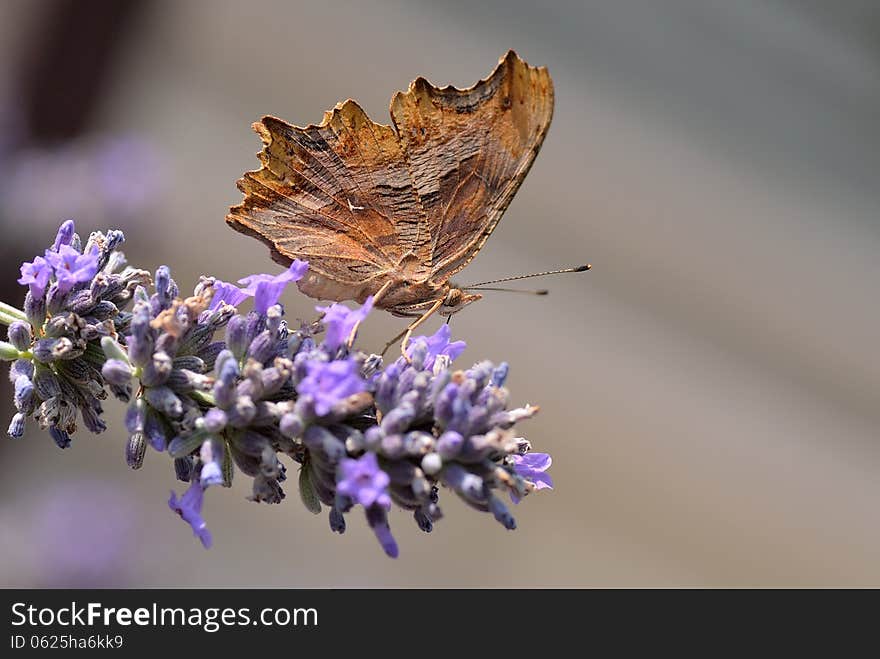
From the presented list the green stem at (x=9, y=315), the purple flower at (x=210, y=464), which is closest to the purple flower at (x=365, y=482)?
the purple flower at (x=210, y=464)

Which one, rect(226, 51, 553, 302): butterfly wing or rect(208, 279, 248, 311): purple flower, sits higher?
rect(226, 51, 553, 302): butterfly wing

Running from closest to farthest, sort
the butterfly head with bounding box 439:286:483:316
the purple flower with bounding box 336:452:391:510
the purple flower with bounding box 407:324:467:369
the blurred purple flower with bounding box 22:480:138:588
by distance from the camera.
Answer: the purple flower with bounding box 336:452:391:510 < the purple flower with bounding box 407:324:467:369 < the butterfly head with bounding box 439:286:483:316 < the blurred purple flower with bounding box 22:480:138:588

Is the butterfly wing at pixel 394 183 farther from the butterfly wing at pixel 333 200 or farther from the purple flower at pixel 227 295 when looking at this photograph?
the purple flower at pixel 227 295

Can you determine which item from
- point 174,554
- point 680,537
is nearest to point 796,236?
point 680,537

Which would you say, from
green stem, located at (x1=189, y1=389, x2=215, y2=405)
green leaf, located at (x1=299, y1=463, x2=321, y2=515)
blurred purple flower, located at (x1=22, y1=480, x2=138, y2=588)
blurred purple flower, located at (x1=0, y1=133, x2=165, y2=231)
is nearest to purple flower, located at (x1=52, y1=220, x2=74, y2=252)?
green stem, located at (x1=189, y1=389, x2=215, y2=405)

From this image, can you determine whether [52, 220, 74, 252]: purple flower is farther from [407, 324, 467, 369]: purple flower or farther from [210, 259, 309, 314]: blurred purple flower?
[407, 324, 467, 369]: purple flower

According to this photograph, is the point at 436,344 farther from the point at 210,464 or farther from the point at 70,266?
the point at 70,266

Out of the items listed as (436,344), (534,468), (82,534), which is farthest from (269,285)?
(82,534)
